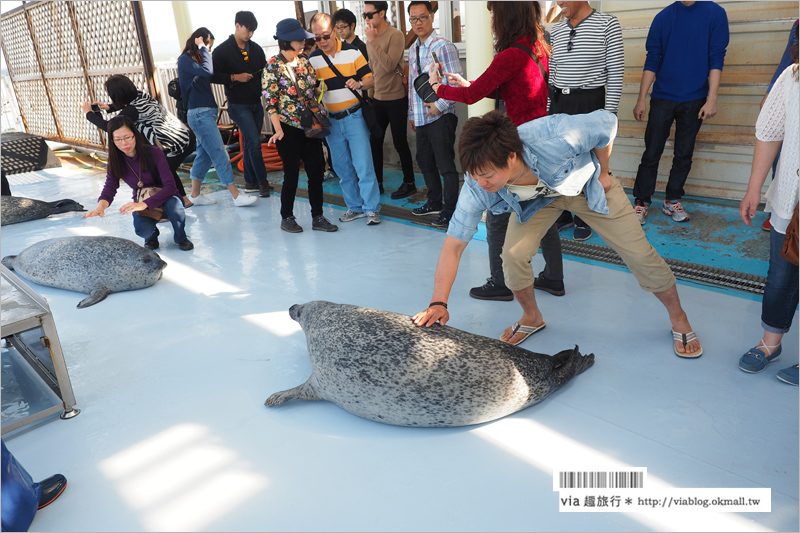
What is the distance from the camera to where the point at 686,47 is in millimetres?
4051

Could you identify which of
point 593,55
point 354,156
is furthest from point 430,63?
point 593,55

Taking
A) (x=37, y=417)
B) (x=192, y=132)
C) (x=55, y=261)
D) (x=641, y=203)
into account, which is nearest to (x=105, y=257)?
(x=55, y=261)

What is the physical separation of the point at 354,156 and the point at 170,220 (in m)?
1.72

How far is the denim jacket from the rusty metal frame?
7.23m

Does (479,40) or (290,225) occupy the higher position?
(479,40)

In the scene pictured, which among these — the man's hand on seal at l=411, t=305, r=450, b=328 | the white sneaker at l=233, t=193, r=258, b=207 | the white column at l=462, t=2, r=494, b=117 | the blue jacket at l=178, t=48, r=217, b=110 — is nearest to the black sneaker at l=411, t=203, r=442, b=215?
the white column at l=462, t=2, r=494, b=117

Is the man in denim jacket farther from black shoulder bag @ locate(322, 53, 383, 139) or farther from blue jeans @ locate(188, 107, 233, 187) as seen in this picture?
blue jeans @ locate(188, 107, 233, 187)

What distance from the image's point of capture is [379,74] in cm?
560

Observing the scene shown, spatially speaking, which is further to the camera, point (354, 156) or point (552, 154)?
point (354, 156)

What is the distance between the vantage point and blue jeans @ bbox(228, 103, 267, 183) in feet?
19.5

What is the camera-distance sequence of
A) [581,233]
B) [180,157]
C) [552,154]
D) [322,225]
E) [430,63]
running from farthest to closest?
[180,157], [322,225], [430,63], [581,233], [552,154]

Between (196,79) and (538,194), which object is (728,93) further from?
(196,79)

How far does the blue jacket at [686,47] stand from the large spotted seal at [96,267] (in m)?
4.12

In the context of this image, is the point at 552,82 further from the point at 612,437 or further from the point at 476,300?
the point at 612,437
